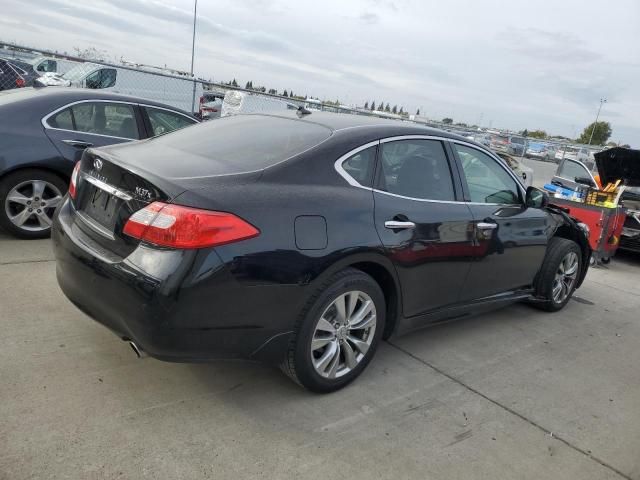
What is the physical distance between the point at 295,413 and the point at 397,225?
1.26 metres

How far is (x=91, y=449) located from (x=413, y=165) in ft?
8.25

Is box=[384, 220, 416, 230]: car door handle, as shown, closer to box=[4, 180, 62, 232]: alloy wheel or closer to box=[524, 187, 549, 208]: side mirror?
box=[524, 187, 549, 208]: side mirror

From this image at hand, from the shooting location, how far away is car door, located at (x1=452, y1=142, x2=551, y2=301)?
3879 millimetres

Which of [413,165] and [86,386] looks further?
[413,165]

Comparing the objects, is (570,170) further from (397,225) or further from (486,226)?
(397,225)

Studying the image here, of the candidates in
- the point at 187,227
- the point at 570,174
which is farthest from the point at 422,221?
the point at 570,174

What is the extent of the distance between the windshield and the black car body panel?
1520cm

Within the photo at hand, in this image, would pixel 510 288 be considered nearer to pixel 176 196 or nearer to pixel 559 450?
pixel 559 450

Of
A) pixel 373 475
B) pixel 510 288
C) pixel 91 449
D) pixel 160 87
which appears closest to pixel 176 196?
pixel 91 449

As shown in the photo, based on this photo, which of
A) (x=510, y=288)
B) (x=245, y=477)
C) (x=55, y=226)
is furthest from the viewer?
(x=510, y=288)

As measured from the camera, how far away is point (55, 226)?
3.14 meters

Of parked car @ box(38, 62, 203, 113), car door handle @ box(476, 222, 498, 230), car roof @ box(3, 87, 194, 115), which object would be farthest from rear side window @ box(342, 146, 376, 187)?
parked car @ box(38, 62, 203, 113)

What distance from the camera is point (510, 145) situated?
2288 cm

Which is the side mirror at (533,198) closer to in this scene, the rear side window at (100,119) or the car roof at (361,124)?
the car roof at (361,124)
